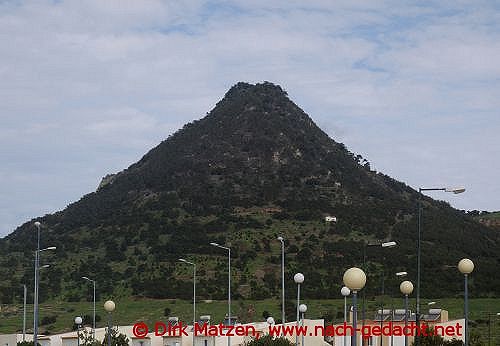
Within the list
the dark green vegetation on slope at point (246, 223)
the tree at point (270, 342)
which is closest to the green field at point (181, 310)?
the dark green vegetation on slope at point (246, 223)

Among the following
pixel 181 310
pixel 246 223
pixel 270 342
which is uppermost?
pixel 246 223

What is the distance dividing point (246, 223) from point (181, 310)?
114 ft

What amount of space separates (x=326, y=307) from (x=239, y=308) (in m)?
8.42

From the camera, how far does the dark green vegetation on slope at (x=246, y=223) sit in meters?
118

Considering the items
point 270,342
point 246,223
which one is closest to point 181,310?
point 246,223

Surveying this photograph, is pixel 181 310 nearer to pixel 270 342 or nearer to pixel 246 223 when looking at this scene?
pixel 246 223

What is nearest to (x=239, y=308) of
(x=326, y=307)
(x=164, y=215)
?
(x=326, y=307)

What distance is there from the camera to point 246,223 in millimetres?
136250

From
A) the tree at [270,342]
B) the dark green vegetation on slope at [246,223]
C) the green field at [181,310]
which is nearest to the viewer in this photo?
the tree at [270,342]

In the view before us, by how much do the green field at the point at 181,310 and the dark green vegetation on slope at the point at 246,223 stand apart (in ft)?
12.5

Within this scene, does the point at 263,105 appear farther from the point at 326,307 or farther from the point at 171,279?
the point at 326,307

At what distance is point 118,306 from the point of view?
10750cm

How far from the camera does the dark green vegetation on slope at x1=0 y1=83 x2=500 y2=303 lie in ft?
389

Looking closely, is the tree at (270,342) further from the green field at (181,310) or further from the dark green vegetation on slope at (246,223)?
the dark green vegetation on slope at (246,223)
